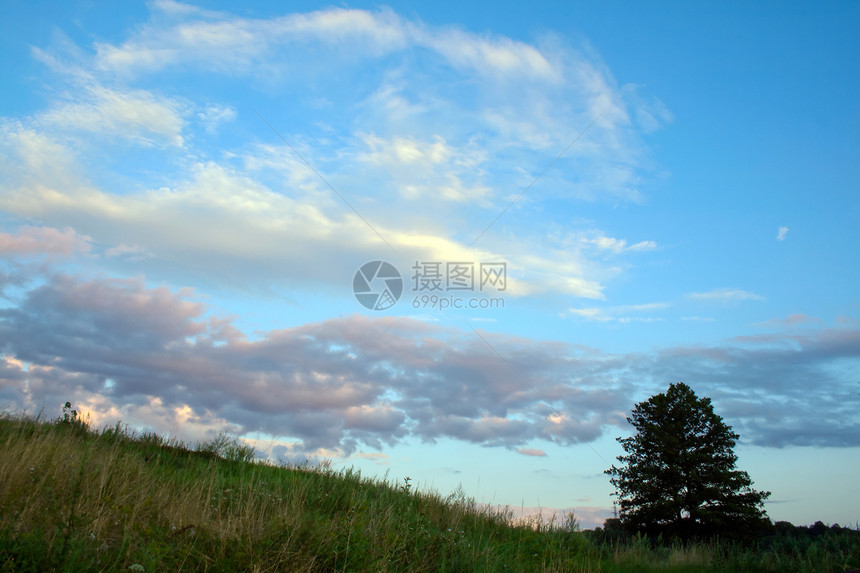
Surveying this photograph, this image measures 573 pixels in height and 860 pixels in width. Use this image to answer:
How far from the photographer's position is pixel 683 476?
35.3m

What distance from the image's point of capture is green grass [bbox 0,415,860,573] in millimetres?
6883

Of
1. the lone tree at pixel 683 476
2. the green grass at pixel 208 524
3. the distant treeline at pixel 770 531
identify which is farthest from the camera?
the lone tree at pixel 683 476

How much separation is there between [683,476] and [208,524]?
3418cm

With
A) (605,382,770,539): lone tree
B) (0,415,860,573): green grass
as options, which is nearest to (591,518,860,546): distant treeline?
(605,382,770,539): lone tree

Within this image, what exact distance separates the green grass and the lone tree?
67.6 ft

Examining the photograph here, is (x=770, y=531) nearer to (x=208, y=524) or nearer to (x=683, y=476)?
(x=683, y=476)

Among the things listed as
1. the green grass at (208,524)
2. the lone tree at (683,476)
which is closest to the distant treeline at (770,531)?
the lone tree at (683,476)

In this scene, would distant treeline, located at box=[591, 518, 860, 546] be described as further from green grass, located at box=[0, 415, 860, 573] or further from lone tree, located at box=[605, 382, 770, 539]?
green grass, located at box=[0, 415, 860, 573]

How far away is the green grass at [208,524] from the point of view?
6883mm

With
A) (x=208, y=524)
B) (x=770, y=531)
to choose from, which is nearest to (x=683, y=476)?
(x=770, y=531)

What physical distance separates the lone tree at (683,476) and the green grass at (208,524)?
20.6 metres

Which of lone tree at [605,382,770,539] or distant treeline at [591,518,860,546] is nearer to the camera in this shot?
distant treeline at [591,518,860,546]

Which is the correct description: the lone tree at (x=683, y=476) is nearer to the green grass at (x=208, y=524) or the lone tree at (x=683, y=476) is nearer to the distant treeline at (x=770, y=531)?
the distant treeline at (x=770, y=531)

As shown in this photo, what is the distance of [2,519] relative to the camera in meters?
7.13
